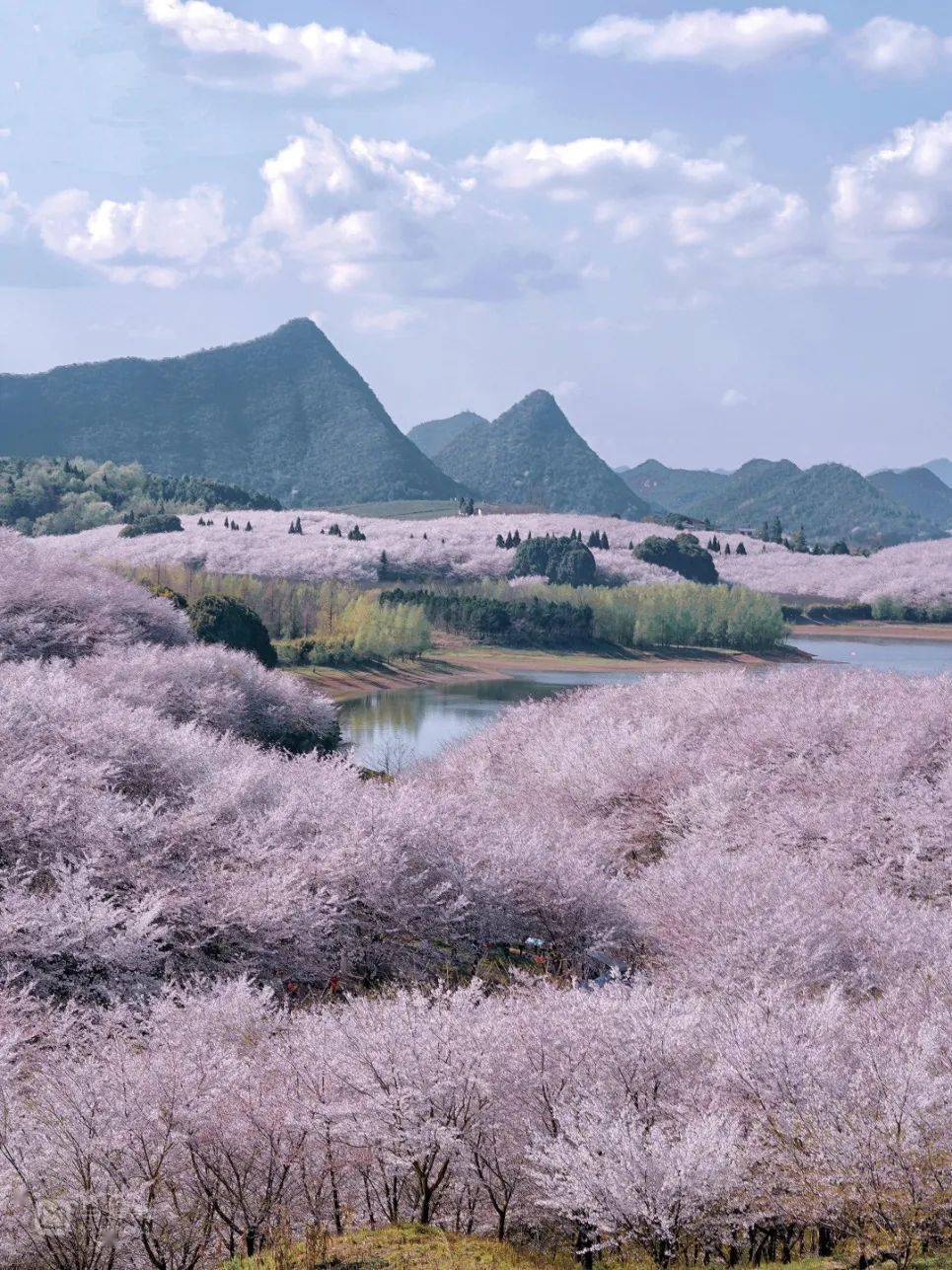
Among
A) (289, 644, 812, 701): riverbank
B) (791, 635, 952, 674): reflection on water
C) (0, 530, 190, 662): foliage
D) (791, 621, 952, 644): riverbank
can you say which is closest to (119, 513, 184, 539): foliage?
(289, 644, 812, 701): riverbank

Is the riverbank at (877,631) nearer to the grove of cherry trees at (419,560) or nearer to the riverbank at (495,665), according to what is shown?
the grove of cherry trees at (419,560)

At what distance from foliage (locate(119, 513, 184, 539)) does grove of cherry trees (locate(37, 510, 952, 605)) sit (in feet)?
4.86

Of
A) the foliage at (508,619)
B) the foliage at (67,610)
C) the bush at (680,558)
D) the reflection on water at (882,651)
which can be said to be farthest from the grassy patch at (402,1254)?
the bush at (680,558)

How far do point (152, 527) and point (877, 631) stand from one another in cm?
9050

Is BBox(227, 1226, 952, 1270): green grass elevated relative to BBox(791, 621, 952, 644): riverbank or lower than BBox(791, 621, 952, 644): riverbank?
elevated

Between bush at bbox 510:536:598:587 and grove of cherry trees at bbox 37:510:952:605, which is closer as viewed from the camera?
grove of cherry trees at bbox 37:510:952:605

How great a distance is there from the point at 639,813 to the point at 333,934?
15533 mm

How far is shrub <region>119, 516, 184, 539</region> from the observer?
165 meters

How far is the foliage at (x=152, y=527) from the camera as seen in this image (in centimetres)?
16462

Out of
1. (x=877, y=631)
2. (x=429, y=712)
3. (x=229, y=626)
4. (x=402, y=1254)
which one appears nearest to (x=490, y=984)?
(x=402, y=1254)

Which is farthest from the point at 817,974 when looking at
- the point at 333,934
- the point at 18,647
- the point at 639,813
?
the point at 18,647

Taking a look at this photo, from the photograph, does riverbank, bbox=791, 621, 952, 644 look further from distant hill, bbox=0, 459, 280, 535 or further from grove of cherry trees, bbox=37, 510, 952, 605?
distant hill, bbox=0, 459, 280, 535

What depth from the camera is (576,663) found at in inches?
4532

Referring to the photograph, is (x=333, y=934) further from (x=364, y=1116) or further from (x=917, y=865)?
(x=917, y=865)
